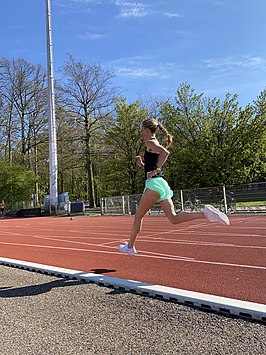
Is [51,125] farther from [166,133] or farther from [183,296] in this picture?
[183,296]

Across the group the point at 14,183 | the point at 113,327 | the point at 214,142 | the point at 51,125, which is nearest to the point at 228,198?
the point at 214,142

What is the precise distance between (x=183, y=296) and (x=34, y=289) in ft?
6.76

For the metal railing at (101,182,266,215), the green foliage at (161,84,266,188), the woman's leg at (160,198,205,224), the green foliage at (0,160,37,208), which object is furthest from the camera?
the green foliage at (0,160,37,208)

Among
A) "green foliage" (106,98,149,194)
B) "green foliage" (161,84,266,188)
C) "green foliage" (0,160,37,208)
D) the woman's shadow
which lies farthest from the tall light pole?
the woman's shadow

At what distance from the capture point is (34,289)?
4.73 m

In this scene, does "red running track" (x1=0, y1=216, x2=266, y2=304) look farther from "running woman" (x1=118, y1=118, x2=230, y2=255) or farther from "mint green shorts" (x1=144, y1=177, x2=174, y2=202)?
"mint green shorts" (x1=144, y1=177, x2=174, y2=202)

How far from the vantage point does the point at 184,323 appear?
10.7 feet

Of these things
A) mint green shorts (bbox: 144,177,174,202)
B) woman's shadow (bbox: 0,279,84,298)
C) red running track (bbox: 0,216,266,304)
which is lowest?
woman's shadow (bbox: 0,279,84,298)

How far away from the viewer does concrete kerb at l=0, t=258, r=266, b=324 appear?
3352mm

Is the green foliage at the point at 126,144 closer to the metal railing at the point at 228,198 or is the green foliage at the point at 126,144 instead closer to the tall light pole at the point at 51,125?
the tall light pole at the point at 51,125

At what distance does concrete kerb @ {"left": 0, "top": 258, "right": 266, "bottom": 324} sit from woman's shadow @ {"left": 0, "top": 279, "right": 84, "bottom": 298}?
0.60ft

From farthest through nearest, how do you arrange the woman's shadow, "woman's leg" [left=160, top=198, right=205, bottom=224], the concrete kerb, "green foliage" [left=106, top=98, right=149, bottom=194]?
"green foliage" [left=106, top=98, right=149, bottom=194]
"woman's leg" [left=160, top=198, right=205, bottom=224]
the woman's shadow
the concrete kerb

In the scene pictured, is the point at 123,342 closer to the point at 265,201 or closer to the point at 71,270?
the point at 71,270

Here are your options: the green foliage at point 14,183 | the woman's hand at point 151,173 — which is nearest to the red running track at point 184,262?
the woman's hand at point 151,173
